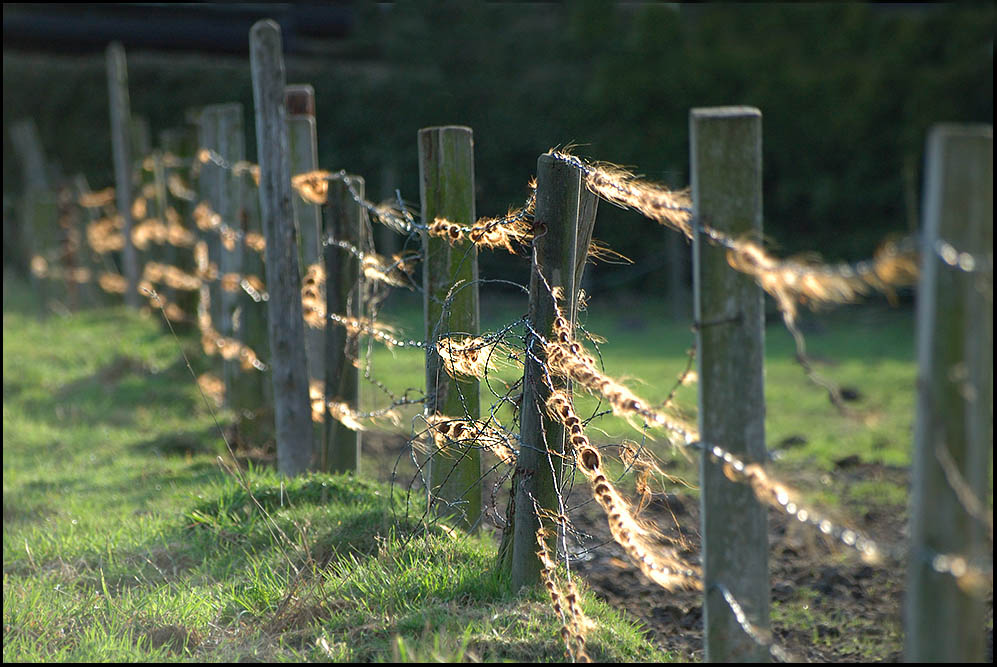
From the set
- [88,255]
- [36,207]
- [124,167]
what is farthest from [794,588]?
[88,255]

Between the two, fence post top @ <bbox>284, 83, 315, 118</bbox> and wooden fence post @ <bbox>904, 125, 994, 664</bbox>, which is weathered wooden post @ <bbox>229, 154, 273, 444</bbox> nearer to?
fence post top @ <bbox>284, 83, 315, 118</bbox>

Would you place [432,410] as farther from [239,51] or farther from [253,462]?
[239,51]

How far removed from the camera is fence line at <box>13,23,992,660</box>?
1.98 m

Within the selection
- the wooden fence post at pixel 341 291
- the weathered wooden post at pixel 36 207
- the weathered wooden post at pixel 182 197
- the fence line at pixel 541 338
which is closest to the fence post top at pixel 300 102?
the fence line at pixel 541 338

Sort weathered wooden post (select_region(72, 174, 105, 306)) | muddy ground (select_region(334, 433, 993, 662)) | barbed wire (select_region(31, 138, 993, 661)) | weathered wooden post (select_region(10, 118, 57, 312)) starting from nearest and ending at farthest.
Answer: barbed wire (select_region(31, 138, 993, 661))
muddy ground (select_region(334, 433, 993, 662))
weathered wooden post (select_region(10, 118, 57, 312))
weathered wooden post (select_region(72, 174, 105, 306))

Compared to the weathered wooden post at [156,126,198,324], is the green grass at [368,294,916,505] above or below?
below

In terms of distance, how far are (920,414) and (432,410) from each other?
7.28ft

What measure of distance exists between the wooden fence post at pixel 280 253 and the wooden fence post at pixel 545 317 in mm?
1607

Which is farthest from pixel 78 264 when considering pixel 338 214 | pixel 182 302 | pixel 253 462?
pixel 338 214

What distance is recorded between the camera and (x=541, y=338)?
9.75ft

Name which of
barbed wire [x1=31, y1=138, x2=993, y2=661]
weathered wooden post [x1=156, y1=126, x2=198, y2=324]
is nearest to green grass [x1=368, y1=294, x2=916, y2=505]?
barbed wire [x1=31, y1=138, x2=993, y2=661]

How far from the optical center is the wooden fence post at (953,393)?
1726 mm

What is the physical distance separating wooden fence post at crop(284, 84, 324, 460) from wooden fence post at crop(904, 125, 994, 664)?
313 cm

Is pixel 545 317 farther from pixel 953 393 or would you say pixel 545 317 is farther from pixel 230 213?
pixel 230 213
